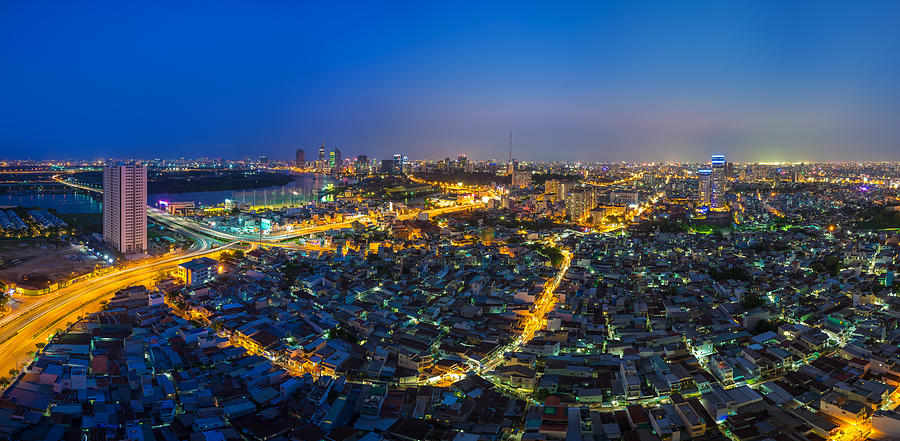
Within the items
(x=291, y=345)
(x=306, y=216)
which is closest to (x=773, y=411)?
(x=291, y=345)

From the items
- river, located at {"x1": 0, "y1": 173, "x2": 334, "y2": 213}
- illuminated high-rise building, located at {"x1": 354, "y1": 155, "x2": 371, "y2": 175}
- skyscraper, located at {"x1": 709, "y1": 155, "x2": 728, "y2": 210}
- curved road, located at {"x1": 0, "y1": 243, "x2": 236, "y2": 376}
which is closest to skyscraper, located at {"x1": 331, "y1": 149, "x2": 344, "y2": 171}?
illuminated high-rise building, located at {"x1": 354, "y1": 155, "x2": 371, "y2": 175}

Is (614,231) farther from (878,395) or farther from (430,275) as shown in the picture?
(878,395)

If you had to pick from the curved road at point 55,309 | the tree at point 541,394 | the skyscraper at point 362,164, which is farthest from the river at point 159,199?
the tree at point 541,394

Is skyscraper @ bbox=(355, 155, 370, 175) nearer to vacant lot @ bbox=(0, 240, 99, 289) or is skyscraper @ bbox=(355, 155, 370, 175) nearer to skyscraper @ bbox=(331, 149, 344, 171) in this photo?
skyscraper @ bbox=(331, 149, 344, 171)

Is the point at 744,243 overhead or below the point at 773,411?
overhead

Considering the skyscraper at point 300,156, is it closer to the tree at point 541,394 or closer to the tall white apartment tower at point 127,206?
the tall white apartment tower at point 127,206

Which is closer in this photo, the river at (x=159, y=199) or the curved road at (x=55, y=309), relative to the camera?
the curved road at (x=55, y=309)

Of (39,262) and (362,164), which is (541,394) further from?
(362,164)
